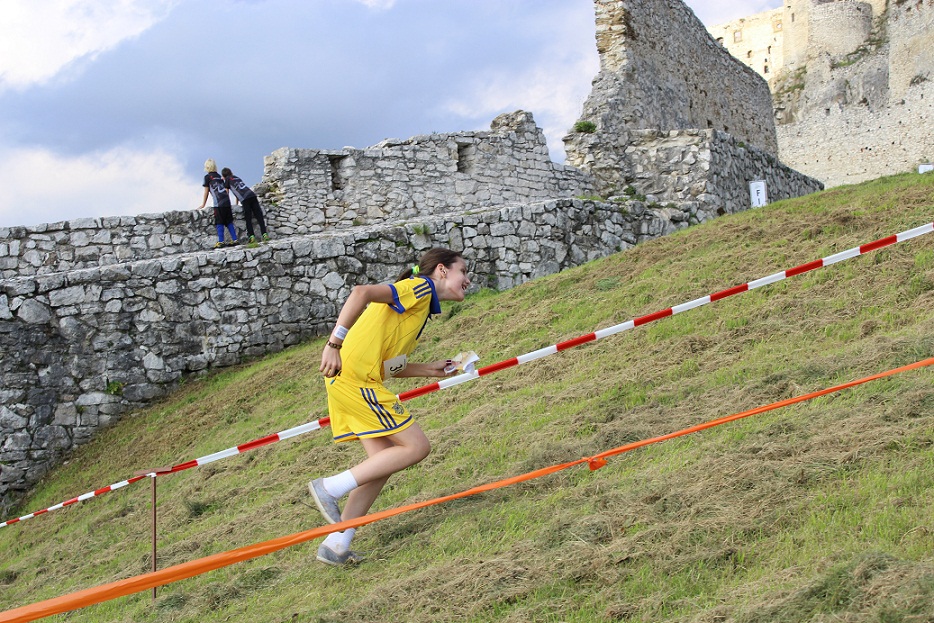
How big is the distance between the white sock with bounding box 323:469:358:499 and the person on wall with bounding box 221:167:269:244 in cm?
884

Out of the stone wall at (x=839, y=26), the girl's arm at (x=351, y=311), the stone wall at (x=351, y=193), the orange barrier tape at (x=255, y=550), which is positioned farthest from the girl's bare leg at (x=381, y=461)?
the stone wall at (x=839, y=26)

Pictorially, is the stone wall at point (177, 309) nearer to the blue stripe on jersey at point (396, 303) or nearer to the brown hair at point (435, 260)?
the brown hair at point (435, 260)

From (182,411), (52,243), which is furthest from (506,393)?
(52,243)

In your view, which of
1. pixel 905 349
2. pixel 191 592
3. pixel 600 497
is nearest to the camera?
pixel 600 497

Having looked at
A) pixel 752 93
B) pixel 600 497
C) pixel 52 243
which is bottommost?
pixel 600 497

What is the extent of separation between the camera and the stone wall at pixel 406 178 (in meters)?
13.3

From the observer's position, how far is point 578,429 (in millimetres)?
5117

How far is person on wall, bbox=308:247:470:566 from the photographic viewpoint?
400 centimetres

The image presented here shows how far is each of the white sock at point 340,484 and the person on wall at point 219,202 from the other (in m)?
8.47

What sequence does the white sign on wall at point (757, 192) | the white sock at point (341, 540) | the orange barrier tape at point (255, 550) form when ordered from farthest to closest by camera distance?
the white sign on wall at point (757, 192)
the white sock at point (341, 540)
the orange barrier tape at point (255, 550)

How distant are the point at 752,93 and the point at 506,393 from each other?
62.0ft

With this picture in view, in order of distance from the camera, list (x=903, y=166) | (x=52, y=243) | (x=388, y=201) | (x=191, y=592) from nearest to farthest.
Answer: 1. (x=191, y=592)
2. (x=52, y=243)
3. (x=388, y=201)
4. (x=903, y=166)

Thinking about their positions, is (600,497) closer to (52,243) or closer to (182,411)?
(182,411)

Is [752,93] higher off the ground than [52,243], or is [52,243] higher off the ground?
[752,93]
